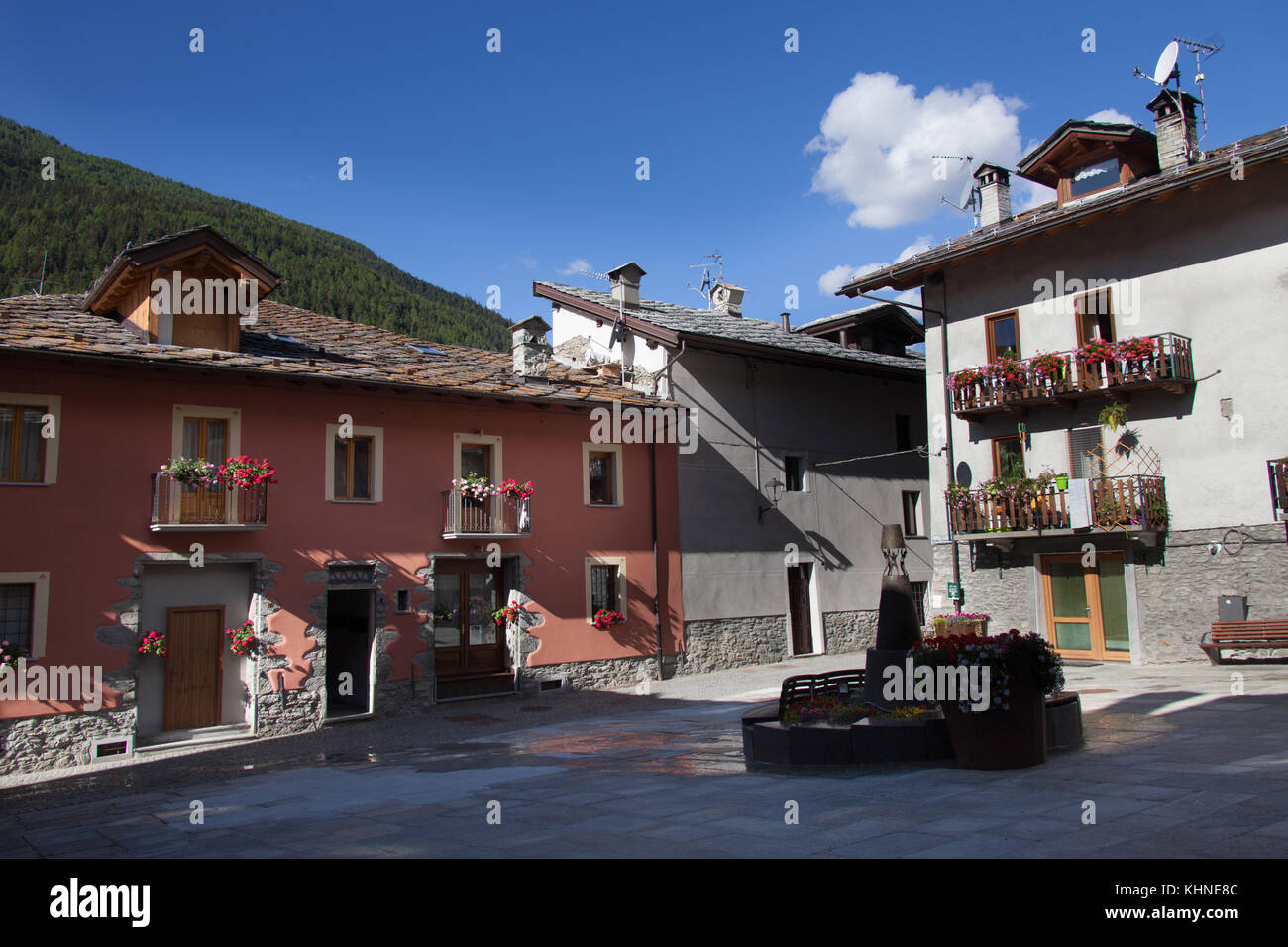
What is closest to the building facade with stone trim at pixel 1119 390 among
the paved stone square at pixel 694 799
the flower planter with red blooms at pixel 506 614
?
the paved stone square at pixel 694 799

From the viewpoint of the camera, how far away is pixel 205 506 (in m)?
15.5

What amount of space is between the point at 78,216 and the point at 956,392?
43.4m

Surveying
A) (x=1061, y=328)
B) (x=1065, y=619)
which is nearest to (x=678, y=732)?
(x=1065, y=619)

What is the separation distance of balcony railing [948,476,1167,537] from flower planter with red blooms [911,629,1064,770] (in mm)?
10090

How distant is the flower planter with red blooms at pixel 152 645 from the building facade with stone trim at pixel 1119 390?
49.9ft

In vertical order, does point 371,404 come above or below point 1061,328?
below

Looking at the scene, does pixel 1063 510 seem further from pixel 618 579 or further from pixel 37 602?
pixel 37 602

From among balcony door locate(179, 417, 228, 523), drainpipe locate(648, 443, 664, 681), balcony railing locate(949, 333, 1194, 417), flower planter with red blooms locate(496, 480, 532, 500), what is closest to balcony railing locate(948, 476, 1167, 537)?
balcony railing locate(949, 333, 1194, 417)

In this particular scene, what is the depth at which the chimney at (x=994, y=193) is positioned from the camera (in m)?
21.2

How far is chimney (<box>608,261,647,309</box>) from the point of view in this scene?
24.5 meters

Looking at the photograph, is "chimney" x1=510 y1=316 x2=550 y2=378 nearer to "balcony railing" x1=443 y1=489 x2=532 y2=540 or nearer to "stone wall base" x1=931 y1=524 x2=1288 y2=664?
"balcony railing" x1=443 y1=489 x2=532 y2=540

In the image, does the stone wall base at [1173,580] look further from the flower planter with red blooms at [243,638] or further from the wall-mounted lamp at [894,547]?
the flower planter with red blooms at [243,638]
